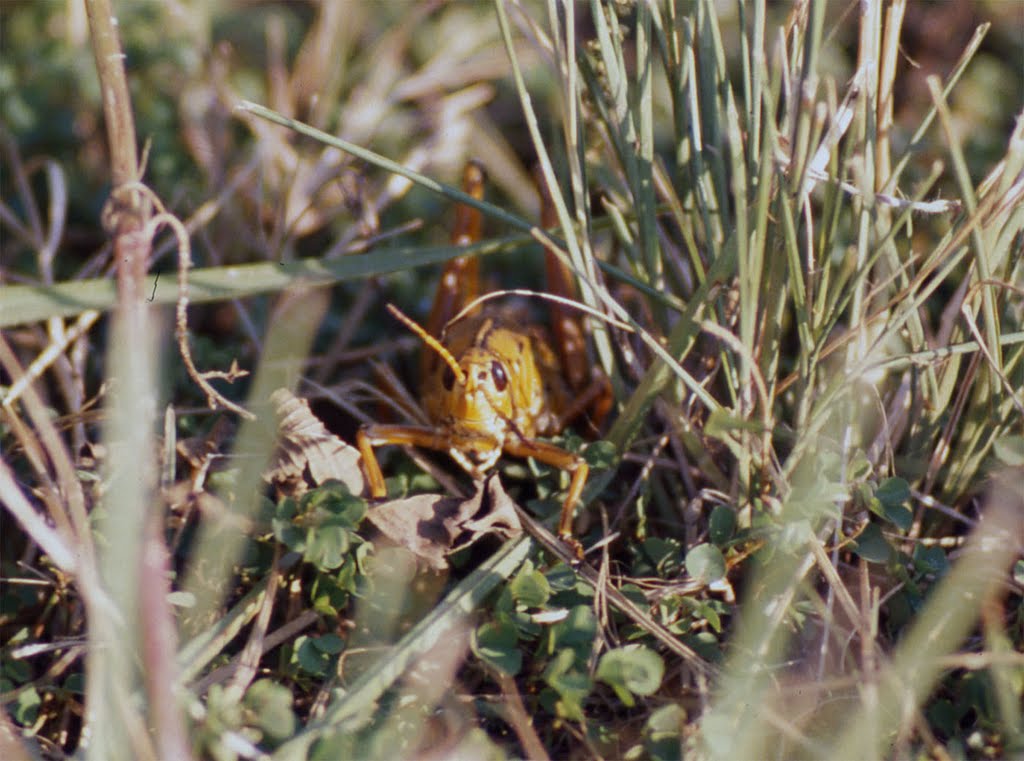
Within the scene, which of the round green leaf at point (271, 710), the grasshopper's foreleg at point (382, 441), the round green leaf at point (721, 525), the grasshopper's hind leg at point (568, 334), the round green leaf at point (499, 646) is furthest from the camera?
the grasshopper's hind leg at point (568, 334)

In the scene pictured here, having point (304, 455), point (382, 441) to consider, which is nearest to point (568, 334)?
point (382, 441)

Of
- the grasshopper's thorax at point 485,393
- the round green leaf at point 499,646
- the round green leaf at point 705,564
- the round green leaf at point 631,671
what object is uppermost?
the grasshopper's thorax at point 485,393

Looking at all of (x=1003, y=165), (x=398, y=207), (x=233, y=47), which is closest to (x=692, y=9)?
(x=1003, y=165)

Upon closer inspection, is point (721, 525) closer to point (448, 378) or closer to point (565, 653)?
point (565, 653)

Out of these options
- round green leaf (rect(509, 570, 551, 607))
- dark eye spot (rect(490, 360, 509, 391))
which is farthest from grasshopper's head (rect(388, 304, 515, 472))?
round green leaf (rect(509, 570, 551, 607))

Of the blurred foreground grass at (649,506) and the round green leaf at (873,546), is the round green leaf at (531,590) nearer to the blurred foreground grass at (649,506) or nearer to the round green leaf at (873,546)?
the blurred foreground grass at (649,506)

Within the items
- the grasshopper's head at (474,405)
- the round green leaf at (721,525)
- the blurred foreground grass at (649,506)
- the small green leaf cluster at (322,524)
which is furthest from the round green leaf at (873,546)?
the small green leaf cluster at (322,524)
